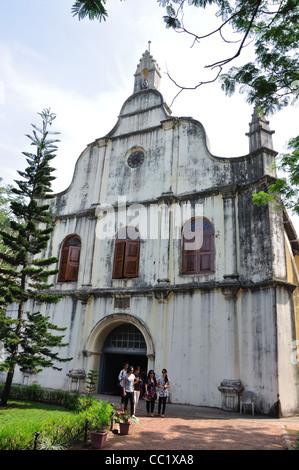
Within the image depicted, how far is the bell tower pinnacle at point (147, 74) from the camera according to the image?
1639 centimetres

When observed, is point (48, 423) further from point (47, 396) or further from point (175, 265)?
point (175, 265)

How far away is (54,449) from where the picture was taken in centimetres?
511

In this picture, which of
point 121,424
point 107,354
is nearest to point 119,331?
point 107,354

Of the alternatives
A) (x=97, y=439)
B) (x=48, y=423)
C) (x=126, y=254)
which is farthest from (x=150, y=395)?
(x=126, y=254)

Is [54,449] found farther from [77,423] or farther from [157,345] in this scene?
[157,345]

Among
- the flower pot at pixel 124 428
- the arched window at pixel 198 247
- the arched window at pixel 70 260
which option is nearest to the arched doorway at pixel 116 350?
the arched window at pixel 70 260

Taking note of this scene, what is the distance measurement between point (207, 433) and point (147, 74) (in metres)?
15.9

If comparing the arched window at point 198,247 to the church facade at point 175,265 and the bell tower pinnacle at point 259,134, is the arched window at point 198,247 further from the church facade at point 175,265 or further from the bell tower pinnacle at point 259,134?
the bell tower pinnacle at point 259,134

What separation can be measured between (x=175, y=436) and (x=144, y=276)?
6.55 m

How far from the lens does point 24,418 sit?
25.8ft

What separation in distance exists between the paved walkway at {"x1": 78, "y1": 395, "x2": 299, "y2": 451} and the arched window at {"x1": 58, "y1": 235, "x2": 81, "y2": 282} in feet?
20.7

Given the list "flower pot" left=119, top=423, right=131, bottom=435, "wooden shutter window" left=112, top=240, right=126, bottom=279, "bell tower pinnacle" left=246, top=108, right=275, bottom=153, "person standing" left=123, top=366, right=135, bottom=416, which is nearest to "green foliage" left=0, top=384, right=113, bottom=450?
"flower pot" left=119, top=423, right=131, bottom=435

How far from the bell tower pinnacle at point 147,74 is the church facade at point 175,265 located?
0.11 metres

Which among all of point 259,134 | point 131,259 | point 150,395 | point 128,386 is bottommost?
point 150,395
